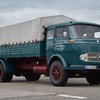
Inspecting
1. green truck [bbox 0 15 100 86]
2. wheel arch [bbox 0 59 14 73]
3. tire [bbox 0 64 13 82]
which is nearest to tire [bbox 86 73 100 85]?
green truck [bbox 0 15 100 86]

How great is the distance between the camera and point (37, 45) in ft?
58.9

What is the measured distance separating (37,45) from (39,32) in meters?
0.57

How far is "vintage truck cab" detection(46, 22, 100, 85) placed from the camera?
52.4 ft

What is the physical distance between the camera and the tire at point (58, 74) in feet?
53.4

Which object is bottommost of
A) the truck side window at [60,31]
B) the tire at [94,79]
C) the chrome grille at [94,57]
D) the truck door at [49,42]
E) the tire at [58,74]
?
the tire at [94,79]

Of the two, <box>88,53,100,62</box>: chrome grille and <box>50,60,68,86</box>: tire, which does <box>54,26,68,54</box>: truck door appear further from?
<box>88,53,100,62</box>: chrome grille

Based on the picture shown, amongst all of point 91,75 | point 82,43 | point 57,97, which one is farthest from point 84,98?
point 91,75

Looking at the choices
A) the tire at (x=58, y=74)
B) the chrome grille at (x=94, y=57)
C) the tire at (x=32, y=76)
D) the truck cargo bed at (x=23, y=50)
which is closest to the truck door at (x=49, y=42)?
the truck cargo bed at (x=23, y=50)

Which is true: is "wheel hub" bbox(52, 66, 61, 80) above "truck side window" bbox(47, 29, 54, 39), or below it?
below

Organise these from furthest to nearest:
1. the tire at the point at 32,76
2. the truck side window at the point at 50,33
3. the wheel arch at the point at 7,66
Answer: the tire at the point at 32,76 < the wheel arch at the point at 7,66 < the truck side window at the point at 50,33

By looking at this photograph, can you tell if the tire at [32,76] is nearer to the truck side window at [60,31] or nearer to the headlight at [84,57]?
the truck side window at [60,31]

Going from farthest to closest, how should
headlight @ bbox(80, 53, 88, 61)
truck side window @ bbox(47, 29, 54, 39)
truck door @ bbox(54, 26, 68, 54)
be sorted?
truck side window @ bbox(47, 29, 54, 39) → truck door @ bbox(54, 26, 68, 54) → headlight @ bbox(80, 53, 88, 61)

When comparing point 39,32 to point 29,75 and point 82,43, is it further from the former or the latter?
point 29,75

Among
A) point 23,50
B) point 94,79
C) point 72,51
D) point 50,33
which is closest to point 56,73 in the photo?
point 72,51
